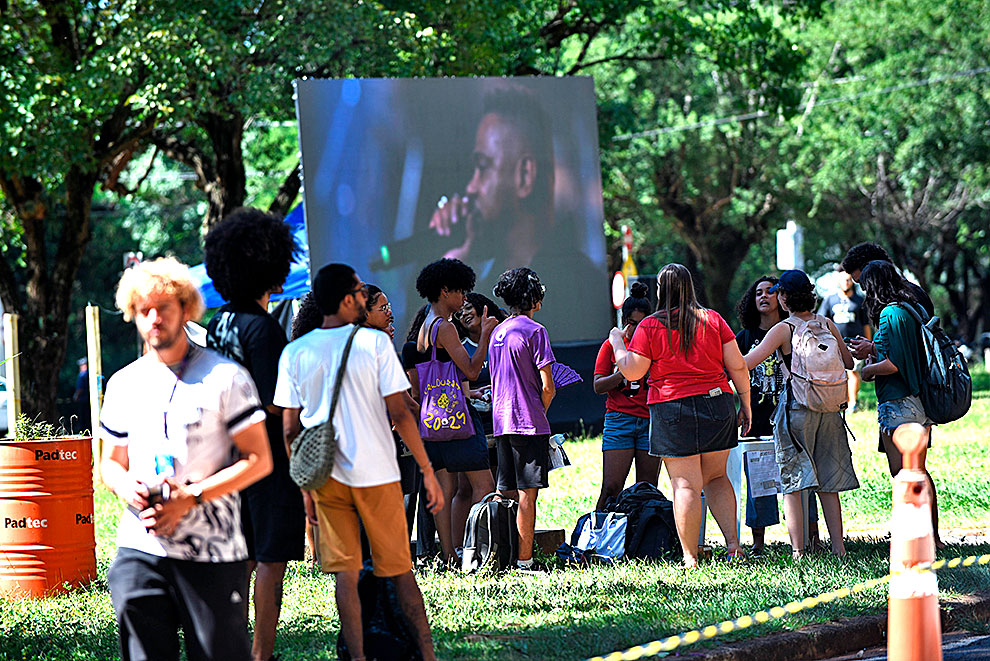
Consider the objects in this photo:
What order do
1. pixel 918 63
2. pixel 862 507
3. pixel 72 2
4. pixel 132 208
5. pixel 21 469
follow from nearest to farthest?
1. pixel 21 469
2. pixel 862 507
3. pixel 72 2
4. pixel 918 63
5. pixel 132 208

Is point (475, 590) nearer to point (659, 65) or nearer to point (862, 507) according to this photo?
point (862, 507)

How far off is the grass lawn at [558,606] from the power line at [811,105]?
1950 cm

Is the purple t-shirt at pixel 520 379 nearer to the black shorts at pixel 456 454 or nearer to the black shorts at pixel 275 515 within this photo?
the black shorts at pixel 456 454

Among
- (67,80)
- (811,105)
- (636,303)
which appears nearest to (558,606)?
(636,303)

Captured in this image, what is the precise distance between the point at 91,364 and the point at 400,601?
34.4 ft

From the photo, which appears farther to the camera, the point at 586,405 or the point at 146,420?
the point at 586,405

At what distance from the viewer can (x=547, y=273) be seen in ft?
48.7

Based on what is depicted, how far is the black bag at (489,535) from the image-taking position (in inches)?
290

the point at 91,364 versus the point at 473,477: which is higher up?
the point at 91,364

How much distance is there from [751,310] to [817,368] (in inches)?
28.8

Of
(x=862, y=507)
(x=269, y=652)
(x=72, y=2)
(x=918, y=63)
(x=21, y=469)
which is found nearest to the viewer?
(x=269, y=652)

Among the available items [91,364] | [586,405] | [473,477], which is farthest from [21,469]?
[586,405]

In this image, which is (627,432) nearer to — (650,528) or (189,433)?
(650,528)

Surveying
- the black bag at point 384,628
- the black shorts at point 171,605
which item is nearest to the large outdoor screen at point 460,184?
the black bag at point 384,628
